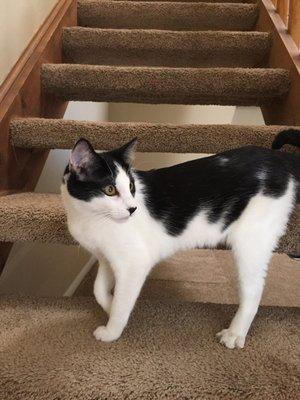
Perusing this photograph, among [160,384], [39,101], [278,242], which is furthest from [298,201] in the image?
[39,101]

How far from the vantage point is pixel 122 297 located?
91cm

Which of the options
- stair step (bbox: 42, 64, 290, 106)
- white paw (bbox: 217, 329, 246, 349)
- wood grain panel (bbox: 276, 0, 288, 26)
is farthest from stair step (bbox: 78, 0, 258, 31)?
white paw (bbox: 217, 329, 246, 349)

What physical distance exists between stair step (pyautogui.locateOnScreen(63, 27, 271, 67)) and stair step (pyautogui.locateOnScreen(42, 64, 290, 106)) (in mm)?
260

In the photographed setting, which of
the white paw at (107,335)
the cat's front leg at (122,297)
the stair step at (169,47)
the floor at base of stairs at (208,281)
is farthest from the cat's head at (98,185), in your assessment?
the stair step at (169,47)

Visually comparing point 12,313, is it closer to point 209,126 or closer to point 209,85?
point 209,126

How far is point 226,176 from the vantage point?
3.19 ft

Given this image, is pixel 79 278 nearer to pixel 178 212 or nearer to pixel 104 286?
pixel 104 286

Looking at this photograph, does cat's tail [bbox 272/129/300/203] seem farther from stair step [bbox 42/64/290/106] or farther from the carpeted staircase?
stair step [bbox 42/64/290/106]

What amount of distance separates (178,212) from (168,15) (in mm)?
1346

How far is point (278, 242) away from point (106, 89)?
2.97 feet

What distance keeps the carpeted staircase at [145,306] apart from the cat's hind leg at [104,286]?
1.4 inches

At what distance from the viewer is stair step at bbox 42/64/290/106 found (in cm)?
154

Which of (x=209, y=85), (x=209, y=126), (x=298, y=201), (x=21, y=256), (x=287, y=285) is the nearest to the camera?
(x=298, y=201)

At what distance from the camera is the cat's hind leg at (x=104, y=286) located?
3.40 ft
